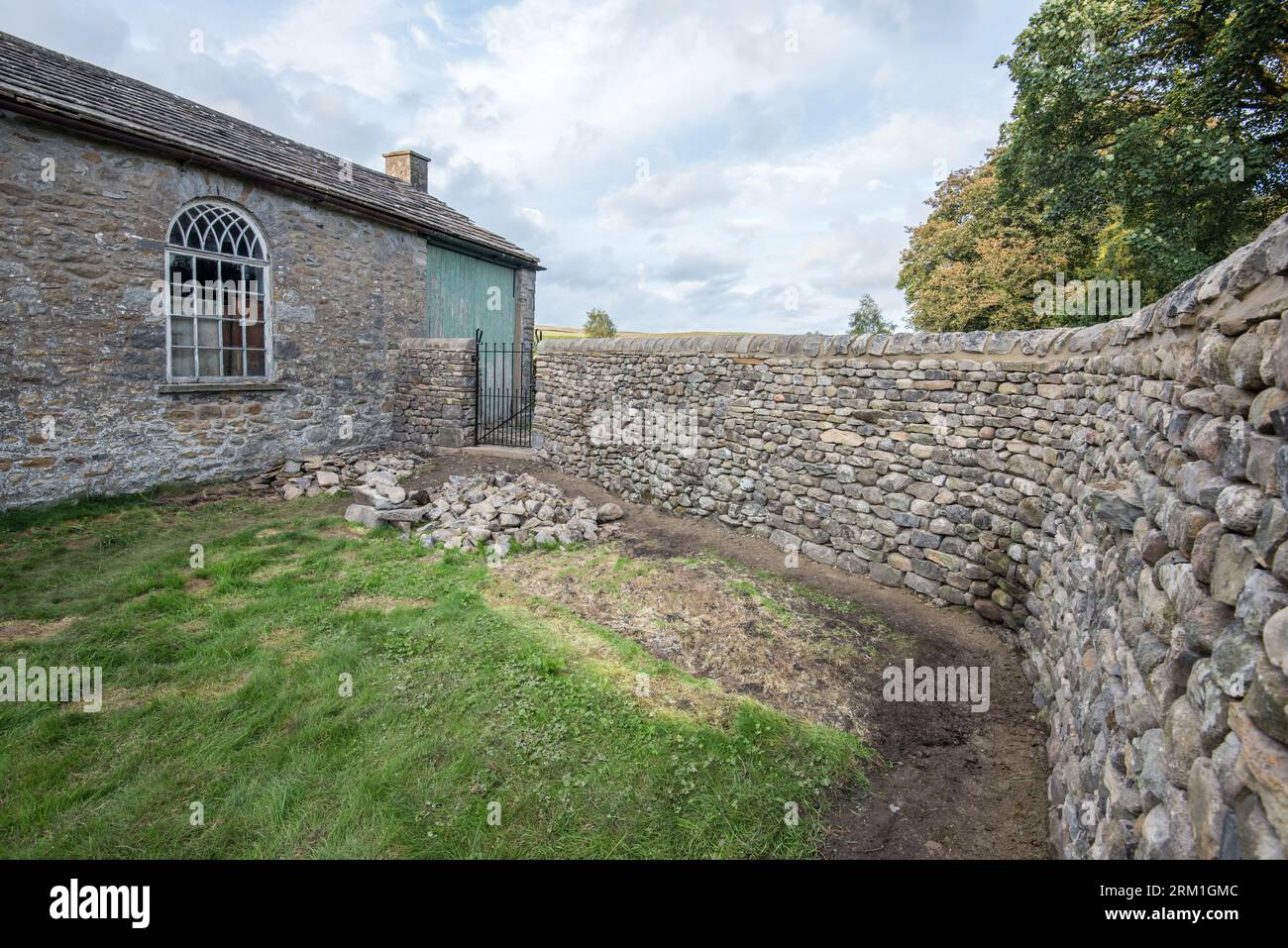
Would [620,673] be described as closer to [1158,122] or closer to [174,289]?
[174,289]

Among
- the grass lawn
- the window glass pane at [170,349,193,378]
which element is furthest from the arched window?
the grass lawn

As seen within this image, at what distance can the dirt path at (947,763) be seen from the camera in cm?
334

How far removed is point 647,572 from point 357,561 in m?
3.25

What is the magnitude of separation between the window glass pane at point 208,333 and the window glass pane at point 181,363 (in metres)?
0.27

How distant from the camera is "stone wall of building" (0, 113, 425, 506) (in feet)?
25.3

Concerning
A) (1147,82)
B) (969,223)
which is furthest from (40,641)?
(969,223)

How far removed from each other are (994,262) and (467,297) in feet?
45.2

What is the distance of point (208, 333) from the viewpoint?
978 centimetres

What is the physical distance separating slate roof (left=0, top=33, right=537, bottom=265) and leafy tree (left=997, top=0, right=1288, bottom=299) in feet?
39.9

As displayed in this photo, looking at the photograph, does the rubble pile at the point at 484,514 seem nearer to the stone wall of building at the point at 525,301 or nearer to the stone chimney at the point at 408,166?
the stone wall of building at the point at 525,301

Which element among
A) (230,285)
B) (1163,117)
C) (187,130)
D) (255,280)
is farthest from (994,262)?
(187,130)

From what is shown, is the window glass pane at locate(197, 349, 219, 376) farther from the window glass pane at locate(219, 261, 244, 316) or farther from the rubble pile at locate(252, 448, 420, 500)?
the rubble pile at locate(252, 448, 420, 500)

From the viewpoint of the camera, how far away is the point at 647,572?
679 centimetres
